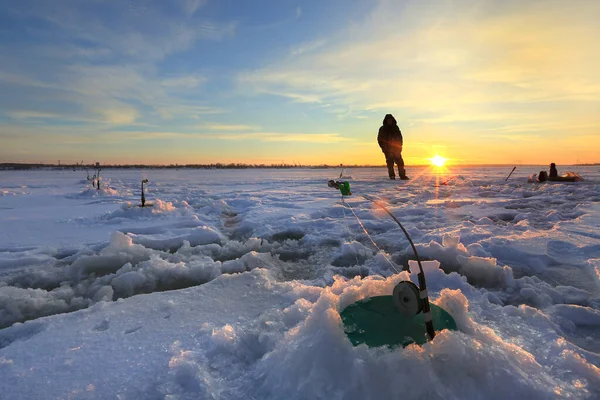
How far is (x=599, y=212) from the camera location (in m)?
6.98

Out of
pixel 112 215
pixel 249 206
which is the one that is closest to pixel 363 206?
pixel 249 206

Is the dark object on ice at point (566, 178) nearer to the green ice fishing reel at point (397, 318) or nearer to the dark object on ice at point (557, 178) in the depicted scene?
the dark object on ice at point (557, 178)

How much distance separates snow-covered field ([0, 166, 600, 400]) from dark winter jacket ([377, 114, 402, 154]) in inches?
529

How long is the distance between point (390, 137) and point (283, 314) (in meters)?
18.1

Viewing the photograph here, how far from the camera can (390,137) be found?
1916 cm

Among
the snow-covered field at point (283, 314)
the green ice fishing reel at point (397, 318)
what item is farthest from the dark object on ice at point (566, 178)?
the green ice fishing reel at point (397, 318)

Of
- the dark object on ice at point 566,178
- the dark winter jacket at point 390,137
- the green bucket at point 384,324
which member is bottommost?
the green bucket at point 384,324

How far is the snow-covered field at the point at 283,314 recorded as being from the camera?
5.34 ft

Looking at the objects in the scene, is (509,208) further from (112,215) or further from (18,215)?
(18,215)

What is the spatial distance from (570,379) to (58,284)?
15.2ft

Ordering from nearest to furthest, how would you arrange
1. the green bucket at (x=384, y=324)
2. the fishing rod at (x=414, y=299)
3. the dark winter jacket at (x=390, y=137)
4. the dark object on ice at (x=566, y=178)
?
the fishing rod at (x=414, y=299), the green bucket at (x=384, y=324), the dark object on ice at (x=566, y=178), the dark winter jacket at (x=390, y=137)

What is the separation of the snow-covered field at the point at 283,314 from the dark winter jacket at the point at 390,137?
1343cm

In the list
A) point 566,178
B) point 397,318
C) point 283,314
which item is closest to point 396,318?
point 397,318

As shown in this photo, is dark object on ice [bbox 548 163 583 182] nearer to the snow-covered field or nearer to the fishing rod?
the snow-covered field
